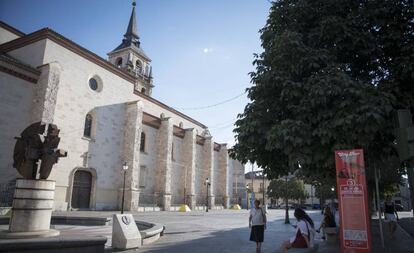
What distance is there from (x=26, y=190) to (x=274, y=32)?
8.44 m

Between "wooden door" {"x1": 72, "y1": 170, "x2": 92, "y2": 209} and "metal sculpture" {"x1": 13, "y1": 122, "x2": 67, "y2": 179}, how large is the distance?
18.0 meters

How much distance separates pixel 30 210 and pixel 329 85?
8234mm

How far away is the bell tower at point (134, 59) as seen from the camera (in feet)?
166

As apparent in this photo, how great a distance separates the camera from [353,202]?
Answer: 6504 millimetres

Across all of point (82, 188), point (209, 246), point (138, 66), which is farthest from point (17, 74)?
point (138, 66)

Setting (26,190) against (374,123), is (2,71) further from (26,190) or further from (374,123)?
(374,123)

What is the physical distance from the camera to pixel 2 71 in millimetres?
22031

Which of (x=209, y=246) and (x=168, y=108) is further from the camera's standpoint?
(x=168, y=108)

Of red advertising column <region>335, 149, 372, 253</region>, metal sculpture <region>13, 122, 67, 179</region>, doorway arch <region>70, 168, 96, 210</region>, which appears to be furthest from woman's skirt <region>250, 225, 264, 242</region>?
doorway arch <region>70, 168, 96, 210</region>

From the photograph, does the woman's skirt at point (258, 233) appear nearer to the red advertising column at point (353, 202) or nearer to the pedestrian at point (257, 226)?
the pedestrian at point (257, 226)

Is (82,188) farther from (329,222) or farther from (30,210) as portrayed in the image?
(329,222)

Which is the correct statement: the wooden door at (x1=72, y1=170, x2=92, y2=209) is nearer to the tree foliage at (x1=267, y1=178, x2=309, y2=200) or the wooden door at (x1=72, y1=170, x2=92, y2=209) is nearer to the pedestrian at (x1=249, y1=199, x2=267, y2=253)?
the pedestrian at (x1=249, y1=199, x2=267, y2=253)

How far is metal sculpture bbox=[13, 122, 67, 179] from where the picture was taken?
8789mm

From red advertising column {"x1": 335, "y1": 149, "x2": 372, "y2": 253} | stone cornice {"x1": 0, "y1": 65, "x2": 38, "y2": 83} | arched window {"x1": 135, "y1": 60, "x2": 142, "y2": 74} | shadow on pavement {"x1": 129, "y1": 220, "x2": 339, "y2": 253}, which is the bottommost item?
shadow on pavement {"x1": 129, "y1": 220, "x2": 339, "y2": 253}
